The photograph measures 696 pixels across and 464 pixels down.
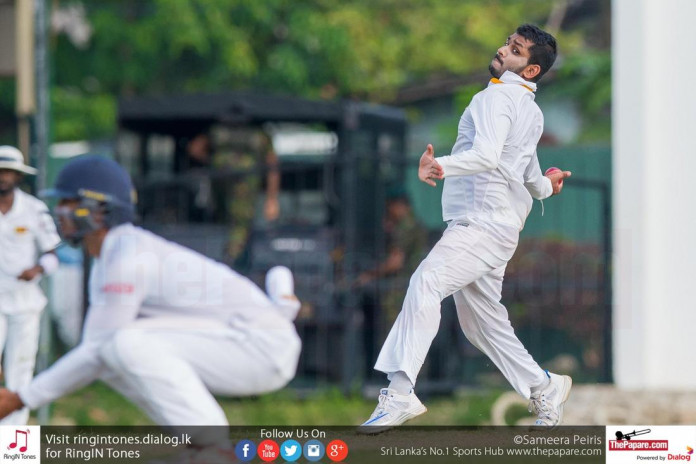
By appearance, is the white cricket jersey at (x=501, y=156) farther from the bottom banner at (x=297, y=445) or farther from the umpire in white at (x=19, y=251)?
the umpire in white at (x=19, y=251)

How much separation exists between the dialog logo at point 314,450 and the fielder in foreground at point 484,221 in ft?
3.68

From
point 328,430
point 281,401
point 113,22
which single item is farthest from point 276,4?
point 328,430

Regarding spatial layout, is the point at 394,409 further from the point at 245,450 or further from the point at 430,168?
the point at 245,450

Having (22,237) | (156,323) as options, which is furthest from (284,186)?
(156,323)

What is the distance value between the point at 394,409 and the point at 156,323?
51.0 inches

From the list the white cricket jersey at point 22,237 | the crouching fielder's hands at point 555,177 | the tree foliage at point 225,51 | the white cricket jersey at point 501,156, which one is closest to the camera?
the white cricket jersey at point 501,156

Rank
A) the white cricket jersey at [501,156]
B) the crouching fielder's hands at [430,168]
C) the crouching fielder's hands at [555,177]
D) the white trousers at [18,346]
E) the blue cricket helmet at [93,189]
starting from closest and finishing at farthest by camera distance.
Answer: the crouching fielder's hands at [430,168], the white cricket jersey at [501,156], the crouching fielder's hands at [555,177], the blue cricket helmet at [93,189], the white trousers at [18,346]

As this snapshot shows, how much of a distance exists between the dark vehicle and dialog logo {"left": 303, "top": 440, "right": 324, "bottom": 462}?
4354 mm

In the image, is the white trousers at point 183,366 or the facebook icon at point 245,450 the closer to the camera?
the white trousers at point 183,366

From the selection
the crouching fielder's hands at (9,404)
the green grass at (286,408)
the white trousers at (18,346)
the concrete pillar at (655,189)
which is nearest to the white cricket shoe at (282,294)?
the crouching fielder's hands at (9,404)

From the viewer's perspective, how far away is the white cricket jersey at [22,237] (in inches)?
249

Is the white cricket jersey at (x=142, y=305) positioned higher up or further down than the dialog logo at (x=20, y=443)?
higher up

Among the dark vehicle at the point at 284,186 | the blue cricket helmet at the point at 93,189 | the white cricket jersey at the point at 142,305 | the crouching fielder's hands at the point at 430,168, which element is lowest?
the white cricket jersey at the point at 142,305

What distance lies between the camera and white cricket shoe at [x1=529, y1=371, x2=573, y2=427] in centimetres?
450
